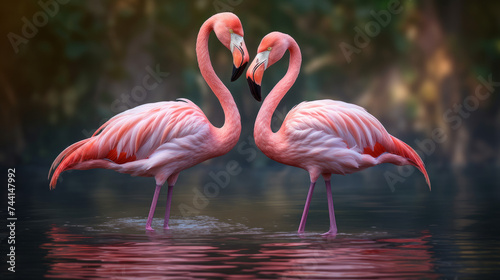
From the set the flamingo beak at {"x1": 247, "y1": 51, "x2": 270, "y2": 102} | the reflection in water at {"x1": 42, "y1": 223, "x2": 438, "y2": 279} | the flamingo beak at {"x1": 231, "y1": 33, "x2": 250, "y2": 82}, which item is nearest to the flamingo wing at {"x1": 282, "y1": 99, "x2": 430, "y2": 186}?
the flamingo beak at {"x1": 247, "y1": 51, "x2": 270, "y2": 102}

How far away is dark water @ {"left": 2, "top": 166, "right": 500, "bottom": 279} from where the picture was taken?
406 centimetres

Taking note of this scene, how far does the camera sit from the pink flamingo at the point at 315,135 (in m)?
5.62

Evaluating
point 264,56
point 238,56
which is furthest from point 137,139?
point 264,56

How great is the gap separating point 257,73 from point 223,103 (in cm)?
46

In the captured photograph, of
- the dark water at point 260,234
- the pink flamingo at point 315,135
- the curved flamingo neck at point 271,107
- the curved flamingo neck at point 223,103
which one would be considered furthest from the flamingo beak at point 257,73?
the dark water at point 260,234

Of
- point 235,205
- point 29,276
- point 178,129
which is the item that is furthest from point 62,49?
point 29,276

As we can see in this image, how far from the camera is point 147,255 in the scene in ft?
14.7

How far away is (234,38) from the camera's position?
5809 millimetres

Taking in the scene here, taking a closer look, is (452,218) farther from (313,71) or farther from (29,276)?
(313,71)

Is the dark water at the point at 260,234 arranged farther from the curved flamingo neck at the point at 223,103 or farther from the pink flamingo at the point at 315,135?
the curved flamingo neck at the point at 223,103

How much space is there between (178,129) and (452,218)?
7.99 feet

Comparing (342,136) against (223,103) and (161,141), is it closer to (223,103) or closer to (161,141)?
(223,103)

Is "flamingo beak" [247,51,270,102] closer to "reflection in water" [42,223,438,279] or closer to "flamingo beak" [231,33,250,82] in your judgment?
"flamingo beak" [231,33,250,82]

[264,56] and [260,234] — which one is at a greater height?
[264,56]
